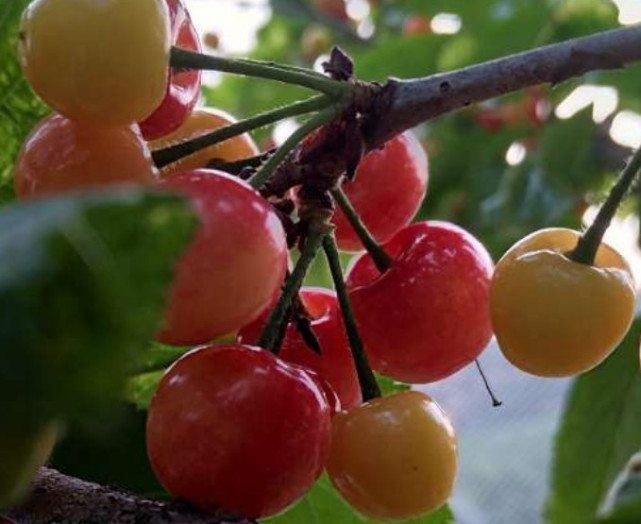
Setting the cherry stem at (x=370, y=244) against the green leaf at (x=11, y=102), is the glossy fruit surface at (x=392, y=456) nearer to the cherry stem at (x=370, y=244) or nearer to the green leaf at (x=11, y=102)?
the cherry stem at (x=370, y=244)

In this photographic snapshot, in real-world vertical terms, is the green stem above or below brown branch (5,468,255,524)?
above

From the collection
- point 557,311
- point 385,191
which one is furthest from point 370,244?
point 557,311

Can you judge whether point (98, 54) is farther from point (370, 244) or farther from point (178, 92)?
point (370, 244)

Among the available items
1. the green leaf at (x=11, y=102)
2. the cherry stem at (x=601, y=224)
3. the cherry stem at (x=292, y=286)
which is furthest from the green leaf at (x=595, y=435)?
the green leaf at (x=11, y=102)

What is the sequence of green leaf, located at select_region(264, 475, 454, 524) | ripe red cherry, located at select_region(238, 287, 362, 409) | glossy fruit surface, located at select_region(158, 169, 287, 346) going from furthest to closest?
green leaf, located at select_region(264, 475, 454, 524) → ripe red cherry, located at select_region(238, 287, 362, 409) → glossy fruit surface, located at select_region(158, 169, 287, 346)

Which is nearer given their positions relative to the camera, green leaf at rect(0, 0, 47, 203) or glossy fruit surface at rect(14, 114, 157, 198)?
glossy fruit surface at rect(14, 114, 157, 198)

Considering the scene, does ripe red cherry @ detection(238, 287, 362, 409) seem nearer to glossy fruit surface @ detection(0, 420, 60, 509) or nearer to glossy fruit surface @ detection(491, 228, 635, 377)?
glossy fruit surface @ detection(491, 228, 635, 377)

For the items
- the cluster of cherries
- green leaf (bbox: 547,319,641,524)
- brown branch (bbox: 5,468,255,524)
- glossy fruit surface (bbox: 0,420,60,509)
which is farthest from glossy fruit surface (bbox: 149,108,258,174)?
green leaf (bbox: 547,319,641,524)
